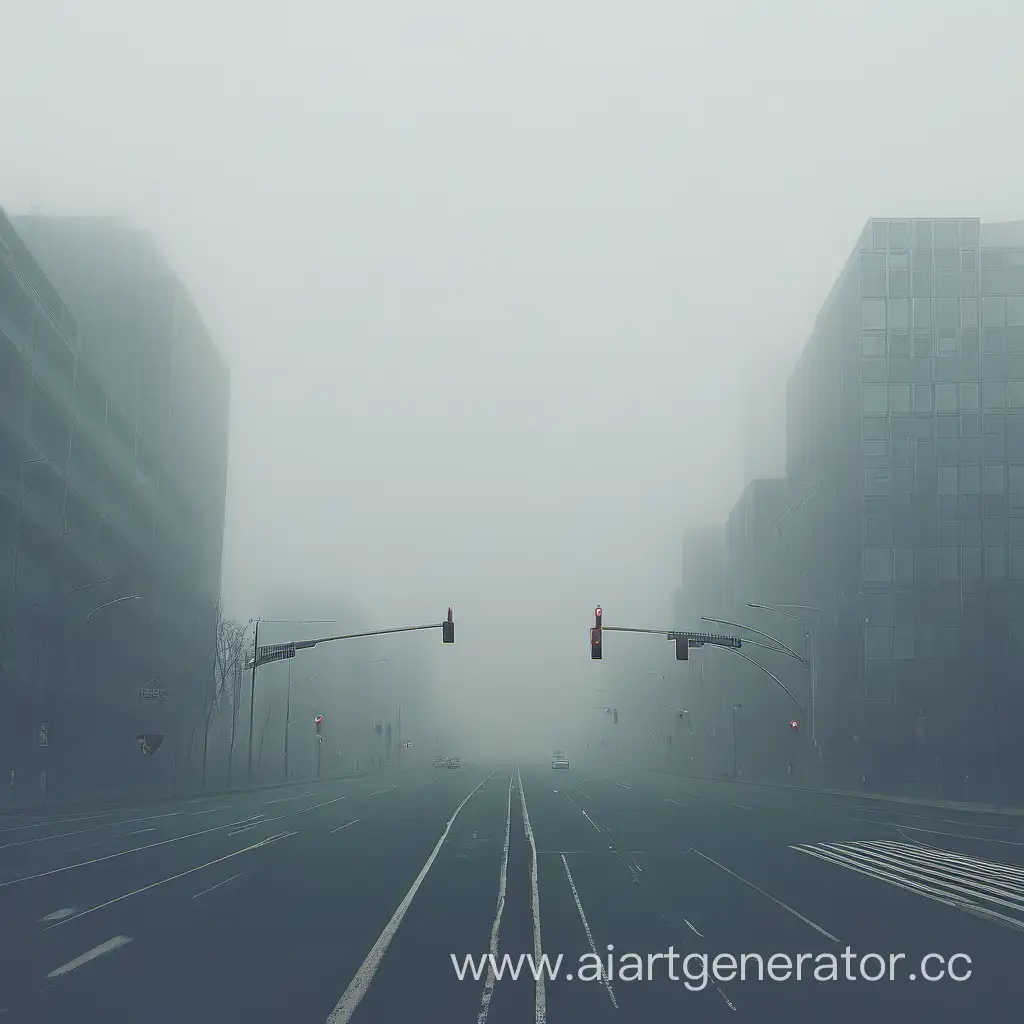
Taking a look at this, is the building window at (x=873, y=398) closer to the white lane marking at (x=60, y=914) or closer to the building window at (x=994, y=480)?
the building window at (x=994, y=480)

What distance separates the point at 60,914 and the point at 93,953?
4.35 m

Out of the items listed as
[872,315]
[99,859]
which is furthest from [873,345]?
[99,859]

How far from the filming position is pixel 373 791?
78.1 m

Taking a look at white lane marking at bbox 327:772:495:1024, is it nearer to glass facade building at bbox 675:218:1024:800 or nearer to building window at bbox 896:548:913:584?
glass facade building at bbox 675:218:1024:800

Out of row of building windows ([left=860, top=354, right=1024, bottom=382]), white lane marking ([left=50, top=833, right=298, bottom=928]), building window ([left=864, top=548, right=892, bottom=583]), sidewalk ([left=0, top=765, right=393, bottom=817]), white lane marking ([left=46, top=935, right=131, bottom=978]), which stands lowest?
sidewalk ([left=0, top=765, right=393, bottom=817])

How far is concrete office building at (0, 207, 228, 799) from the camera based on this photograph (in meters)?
76.5

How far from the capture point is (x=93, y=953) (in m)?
16.5

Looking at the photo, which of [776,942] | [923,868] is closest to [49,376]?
[923,868]

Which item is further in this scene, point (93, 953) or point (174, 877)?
point (174, 877)

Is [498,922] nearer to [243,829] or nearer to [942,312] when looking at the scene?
[243,829]

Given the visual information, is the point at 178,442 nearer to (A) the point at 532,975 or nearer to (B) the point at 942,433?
(B) the point at 942,433

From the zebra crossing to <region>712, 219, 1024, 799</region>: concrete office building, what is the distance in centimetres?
5240

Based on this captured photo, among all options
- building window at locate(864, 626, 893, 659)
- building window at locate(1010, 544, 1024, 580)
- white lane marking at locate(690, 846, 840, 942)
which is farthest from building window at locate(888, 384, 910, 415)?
white lane marking at locate(690, 846, 840, 942)

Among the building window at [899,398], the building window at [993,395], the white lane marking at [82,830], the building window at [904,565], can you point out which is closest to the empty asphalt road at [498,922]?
the white lane marking at [82,830]
